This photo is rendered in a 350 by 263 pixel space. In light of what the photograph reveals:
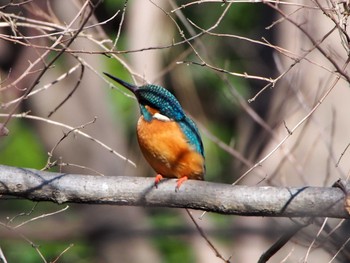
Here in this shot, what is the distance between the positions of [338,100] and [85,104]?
2397mm

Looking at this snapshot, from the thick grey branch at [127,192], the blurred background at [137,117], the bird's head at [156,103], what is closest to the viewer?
the thick grey branch at [127,192]

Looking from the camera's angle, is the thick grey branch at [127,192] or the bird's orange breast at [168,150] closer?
the thick grey branch at [127,192]

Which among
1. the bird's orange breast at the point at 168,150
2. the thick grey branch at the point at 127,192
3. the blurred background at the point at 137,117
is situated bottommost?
the blurred background at the point at 137,117

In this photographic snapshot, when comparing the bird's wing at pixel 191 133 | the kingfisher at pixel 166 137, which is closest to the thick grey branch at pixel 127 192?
the kingfisher at pixel 166 137

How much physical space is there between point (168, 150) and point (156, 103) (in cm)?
24

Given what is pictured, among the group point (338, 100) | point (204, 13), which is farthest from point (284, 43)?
point (204, 13)

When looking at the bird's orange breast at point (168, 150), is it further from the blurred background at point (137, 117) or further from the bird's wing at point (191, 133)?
the blurred background at point (137, 117)

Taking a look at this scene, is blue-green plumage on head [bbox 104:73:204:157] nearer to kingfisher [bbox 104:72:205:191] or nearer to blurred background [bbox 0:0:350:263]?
kingfisher [bbox 104:72:205:191]

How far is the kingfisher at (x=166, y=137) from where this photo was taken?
3.40 metres

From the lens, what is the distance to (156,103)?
11.7ft

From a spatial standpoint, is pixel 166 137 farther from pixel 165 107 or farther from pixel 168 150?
pixel 165 107

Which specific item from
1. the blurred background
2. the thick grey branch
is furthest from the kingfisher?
the blurred background

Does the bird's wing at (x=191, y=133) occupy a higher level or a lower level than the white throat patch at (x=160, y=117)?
lower

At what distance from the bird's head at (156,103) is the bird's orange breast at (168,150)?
0.14ft
